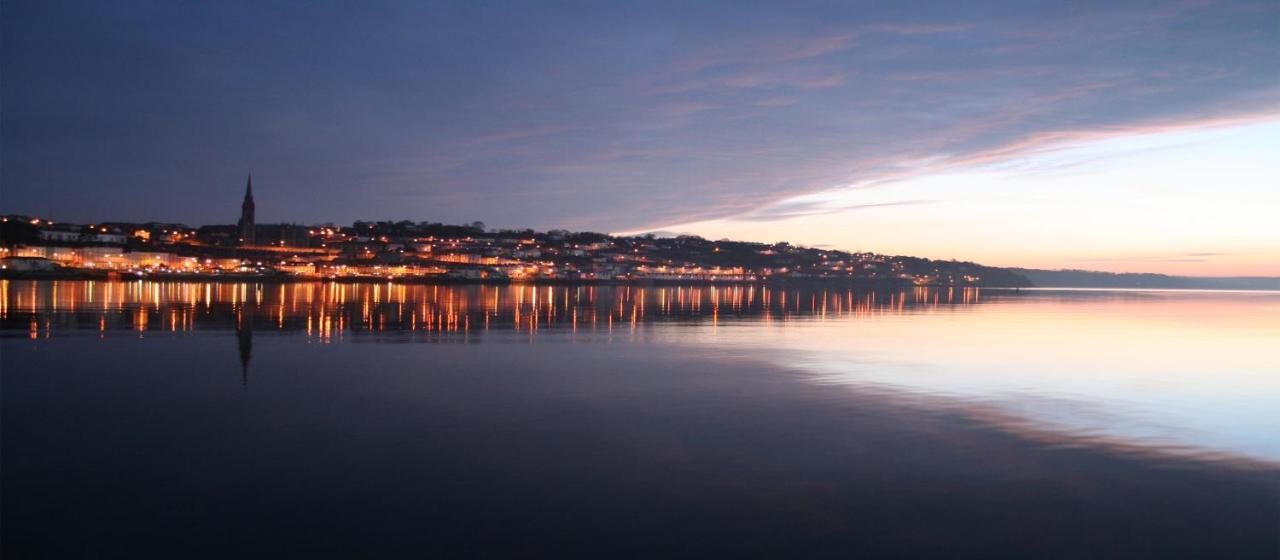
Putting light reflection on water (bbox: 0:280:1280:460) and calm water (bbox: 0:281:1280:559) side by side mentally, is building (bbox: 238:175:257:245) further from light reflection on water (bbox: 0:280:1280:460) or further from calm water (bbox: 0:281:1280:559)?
calm water (bbox: 0:281:1280:559)

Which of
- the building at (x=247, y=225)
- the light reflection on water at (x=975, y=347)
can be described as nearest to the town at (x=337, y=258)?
the building at (x=247, y=225)

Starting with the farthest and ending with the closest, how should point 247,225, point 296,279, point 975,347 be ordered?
point 247,225 → point 296,279 → point 975,347

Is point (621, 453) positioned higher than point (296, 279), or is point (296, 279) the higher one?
point (621, 453)

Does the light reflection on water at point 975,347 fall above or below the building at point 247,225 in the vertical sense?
below

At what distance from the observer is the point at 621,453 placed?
1002 centimetres

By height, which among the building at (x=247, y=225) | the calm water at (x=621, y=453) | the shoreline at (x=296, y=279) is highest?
the building at (x=247, y=225)

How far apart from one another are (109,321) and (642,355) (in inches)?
715

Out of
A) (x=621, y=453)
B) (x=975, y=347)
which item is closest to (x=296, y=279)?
(x=975, y=347)

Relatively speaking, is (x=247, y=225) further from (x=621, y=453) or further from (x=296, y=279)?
(x=621, y=453)

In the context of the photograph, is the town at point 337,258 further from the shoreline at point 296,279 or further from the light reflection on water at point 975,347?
the light reflection on water at point 975,347

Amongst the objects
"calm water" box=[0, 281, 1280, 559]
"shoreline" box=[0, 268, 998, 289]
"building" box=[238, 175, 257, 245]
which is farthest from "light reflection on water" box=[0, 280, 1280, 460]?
"building" box=[238, 175, 257, 245]

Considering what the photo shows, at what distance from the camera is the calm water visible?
722cm

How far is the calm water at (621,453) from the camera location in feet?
A: 23.7

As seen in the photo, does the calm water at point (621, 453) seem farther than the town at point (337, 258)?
No
